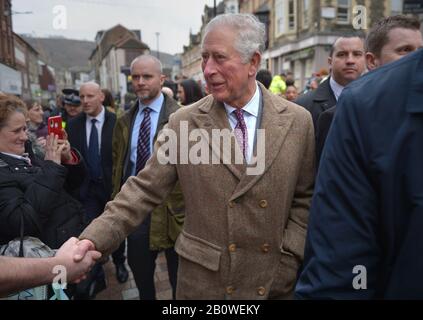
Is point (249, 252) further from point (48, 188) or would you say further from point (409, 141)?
point (48, 188)

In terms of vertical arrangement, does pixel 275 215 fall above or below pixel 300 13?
below

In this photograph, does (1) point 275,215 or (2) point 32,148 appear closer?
(1) point 275,215

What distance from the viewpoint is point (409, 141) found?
1003 mm

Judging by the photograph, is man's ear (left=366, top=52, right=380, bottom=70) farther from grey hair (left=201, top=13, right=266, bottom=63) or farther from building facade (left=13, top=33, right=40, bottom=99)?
building facade (left=13, top=33, right=40, bottom=99)

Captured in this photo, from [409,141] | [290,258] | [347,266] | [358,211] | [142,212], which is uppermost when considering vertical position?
[409,141]

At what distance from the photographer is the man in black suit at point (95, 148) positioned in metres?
4.20

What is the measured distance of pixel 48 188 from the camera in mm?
2279

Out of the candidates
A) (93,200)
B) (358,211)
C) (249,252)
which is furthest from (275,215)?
(93,200)

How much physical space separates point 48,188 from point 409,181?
78.0 inches

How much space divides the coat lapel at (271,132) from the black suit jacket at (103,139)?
2.58m

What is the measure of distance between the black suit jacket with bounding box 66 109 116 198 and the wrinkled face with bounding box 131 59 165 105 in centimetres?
87

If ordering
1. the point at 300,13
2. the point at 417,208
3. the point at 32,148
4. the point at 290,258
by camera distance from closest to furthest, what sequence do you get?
the point at 417,208 → the point at 290,258 → the point at 32,148 → the point at 300,13

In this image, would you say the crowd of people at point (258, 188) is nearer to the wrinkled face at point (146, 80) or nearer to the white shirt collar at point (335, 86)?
the white shirt collar at point (335, 86)
